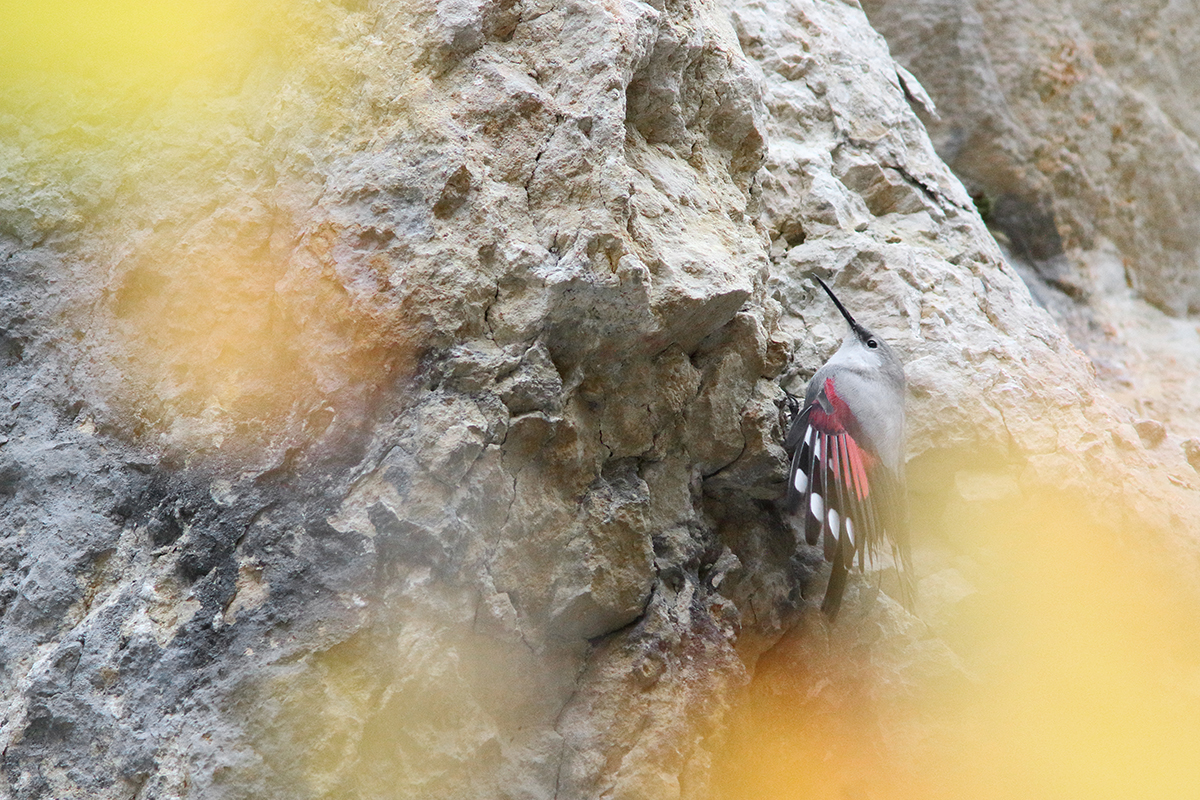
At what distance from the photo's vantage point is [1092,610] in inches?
93.4

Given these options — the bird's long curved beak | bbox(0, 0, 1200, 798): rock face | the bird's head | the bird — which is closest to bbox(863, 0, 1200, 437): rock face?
the bird's long curved beak

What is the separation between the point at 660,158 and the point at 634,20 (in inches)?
12.2

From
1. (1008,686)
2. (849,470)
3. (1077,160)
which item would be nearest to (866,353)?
(849,470)

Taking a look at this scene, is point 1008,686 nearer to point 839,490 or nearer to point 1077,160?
point 839,490

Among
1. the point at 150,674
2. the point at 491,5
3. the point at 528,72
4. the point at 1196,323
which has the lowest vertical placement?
the point at 1196,323

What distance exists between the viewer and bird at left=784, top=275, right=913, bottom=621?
2.13m

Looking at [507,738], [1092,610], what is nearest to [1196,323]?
[1092,610]

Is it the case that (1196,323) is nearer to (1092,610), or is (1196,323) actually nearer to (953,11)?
(953,11)

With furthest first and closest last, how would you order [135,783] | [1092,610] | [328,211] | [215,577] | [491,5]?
[1092,610] → [491,5] → [328,211] → [215,577] → [135,783]

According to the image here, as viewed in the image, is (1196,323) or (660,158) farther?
(1196,323)

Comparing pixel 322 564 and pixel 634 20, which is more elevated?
pixel 634 20

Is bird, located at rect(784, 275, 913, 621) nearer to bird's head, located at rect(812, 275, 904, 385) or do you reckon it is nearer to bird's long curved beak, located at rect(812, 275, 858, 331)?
bird's head, located at rect(812, 275, 904, 385)

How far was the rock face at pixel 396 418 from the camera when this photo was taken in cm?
171

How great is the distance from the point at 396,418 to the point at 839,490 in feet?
3.40
